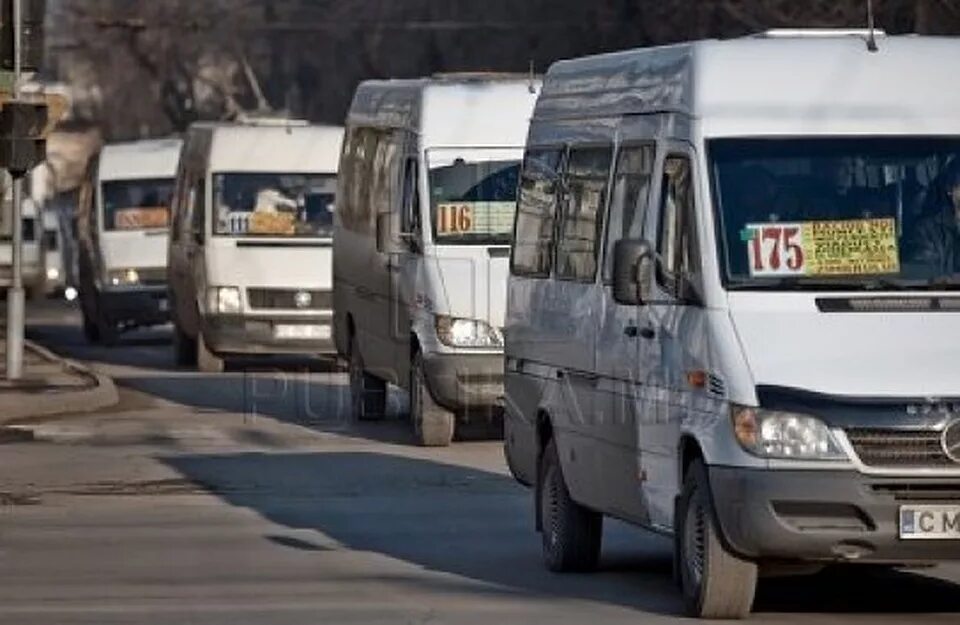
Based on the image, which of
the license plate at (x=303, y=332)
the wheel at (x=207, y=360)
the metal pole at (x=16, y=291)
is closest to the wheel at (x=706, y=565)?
the metal pole at (x=16, y=291)

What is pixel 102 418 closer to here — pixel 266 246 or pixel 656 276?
pixel 266 246

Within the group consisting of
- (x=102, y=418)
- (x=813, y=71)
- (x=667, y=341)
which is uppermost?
(x=813, y=71)

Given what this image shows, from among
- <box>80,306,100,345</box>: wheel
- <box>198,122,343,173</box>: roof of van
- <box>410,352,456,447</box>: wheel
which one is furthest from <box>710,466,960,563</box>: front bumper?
<box>80,306,100,345</box>: wheel

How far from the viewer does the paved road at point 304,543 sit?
13023mm

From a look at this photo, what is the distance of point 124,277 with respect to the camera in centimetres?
4056

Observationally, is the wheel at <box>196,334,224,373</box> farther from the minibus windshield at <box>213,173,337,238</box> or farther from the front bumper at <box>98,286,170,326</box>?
the front bumper at <box>98,286,170,326</box>

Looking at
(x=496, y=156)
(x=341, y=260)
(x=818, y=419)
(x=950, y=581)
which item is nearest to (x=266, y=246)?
(x=341, y=260)

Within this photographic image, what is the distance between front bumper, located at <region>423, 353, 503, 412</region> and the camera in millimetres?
21828

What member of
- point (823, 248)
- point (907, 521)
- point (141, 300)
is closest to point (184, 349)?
point (141, 300)

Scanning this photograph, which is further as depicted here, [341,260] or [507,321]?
[341,260]

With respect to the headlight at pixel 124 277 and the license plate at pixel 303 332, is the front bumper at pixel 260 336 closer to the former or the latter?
the license plate at pixel 303 332

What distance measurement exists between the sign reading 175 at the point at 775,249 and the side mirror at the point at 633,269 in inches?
17.0

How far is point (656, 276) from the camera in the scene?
500 inches

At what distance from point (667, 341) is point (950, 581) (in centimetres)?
243
